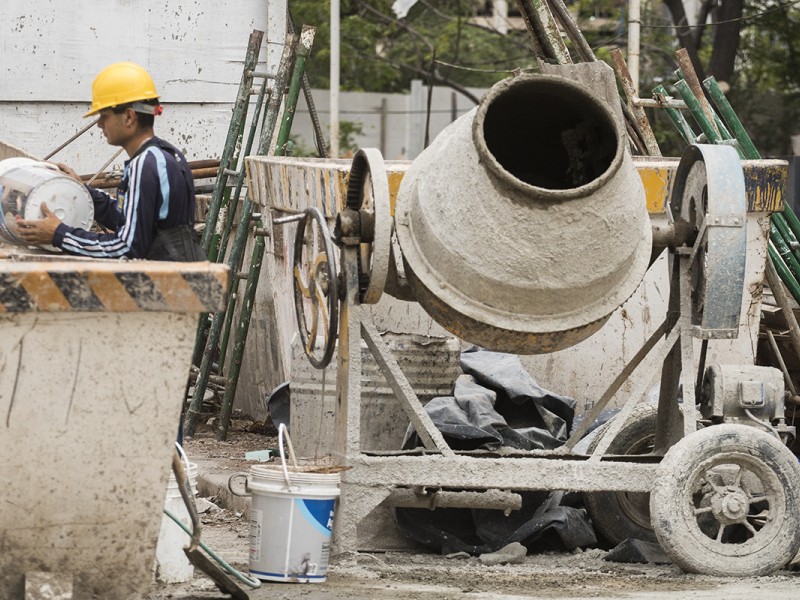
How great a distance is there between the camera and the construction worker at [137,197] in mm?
5258

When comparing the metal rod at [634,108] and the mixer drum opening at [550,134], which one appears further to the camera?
the metal rod at [634,108]

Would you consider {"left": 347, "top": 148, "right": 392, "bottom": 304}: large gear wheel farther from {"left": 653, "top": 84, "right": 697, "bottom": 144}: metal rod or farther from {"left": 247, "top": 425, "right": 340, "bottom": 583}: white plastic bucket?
{"left": 653, "top": 84, "right": 697, "bottom": 144}: metal rod

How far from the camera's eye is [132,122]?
551 centimetres

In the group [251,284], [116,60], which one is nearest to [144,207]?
[251,284]

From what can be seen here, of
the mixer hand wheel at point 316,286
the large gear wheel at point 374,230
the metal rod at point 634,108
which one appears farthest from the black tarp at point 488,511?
the metal rod at point 634,108

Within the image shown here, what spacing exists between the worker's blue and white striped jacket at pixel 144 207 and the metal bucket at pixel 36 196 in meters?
0.17

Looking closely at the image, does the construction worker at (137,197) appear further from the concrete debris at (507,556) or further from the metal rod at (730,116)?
the metal rod at (730,116)

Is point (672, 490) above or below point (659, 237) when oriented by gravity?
below

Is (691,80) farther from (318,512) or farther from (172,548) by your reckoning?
(172,548)

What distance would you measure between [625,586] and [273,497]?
1282 millimetres

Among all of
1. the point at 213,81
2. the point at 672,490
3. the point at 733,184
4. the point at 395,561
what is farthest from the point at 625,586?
the point at 213,81

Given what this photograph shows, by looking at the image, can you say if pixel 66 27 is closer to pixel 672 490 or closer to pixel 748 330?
pixel 748 330

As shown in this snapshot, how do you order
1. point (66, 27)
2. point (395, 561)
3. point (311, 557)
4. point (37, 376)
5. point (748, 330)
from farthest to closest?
point (66, 27) → point (748, 330) → point (395, 561) → point (311, 557) → point (37, 376)

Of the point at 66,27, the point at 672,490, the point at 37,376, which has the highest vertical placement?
the point at 66,27
